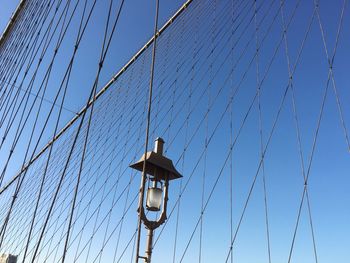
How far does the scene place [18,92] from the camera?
6.82 meters

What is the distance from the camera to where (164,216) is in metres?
2.69

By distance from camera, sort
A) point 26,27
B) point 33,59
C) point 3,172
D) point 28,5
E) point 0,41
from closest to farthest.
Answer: point 3,172, point 33,59, point 26,27, point 28,5, point 0,41

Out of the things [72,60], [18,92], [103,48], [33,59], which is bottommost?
[103,48]

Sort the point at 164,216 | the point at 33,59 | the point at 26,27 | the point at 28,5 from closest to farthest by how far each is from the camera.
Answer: the point at 164,216
the point at 33,59
the point at 26,27
the point at 28,5

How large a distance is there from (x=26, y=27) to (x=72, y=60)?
6805mm

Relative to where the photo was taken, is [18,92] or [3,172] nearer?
[3,172]

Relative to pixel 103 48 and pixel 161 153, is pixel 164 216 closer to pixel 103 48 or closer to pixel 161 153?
pixel 161 153

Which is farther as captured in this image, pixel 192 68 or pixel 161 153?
pixel 192 68

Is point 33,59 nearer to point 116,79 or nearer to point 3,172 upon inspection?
point 3,172

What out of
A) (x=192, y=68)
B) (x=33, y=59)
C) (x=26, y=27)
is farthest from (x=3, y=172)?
(x=26, y=27)

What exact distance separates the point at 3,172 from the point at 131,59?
22.0ft

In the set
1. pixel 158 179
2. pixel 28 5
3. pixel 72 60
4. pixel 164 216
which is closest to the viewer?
pixel 164 216

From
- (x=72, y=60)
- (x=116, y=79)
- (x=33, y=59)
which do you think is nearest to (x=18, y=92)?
(x=33, y=59)

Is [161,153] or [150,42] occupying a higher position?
[150,42]
